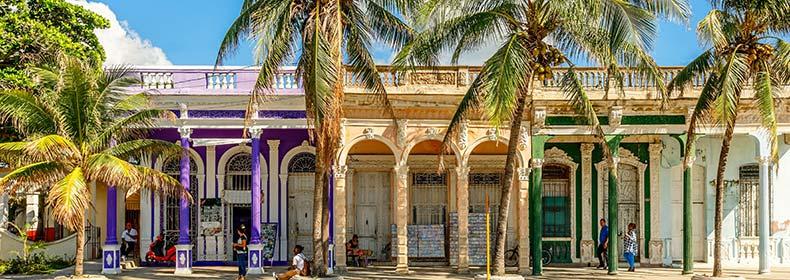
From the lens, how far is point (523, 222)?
22.6m

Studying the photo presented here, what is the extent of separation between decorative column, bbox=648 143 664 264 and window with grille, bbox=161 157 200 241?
38.2ft

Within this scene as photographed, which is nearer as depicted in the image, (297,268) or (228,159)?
(297,268)

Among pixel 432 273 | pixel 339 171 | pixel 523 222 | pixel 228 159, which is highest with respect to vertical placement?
pixel 228 159

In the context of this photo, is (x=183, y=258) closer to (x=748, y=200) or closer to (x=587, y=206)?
(x=587, y=206)

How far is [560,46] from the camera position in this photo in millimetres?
18750

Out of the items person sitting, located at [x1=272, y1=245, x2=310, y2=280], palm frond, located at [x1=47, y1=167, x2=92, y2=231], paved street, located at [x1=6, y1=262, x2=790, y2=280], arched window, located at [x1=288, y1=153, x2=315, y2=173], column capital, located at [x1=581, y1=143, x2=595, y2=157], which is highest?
column capital, located at [x1=581, y1=143, x2=595, y2=157]

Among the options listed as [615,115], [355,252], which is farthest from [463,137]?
[355,252]

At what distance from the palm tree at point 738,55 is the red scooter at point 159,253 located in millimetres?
12613

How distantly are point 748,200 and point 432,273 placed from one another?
9069mm

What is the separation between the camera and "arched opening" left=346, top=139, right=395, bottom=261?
26.1m

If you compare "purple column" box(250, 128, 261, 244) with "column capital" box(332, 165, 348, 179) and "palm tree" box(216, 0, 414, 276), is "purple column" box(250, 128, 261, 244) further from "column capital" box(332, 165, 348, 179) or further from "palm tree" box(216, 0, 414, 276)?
"palm tree" box(216, 0, 414, 276)

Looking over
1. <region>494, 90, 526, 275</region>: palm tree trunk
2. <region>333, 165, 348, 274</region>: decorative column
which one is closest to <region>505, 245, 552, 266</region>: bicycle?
<region>333, 165, 348, 274</region>: decorative column

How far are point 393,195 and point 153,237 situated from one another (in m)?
6.24

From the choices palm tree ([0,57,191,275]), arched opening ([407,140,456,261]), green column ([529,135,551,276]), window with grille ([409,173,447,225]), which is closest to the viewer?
palm tree ([0,57,191,275])
